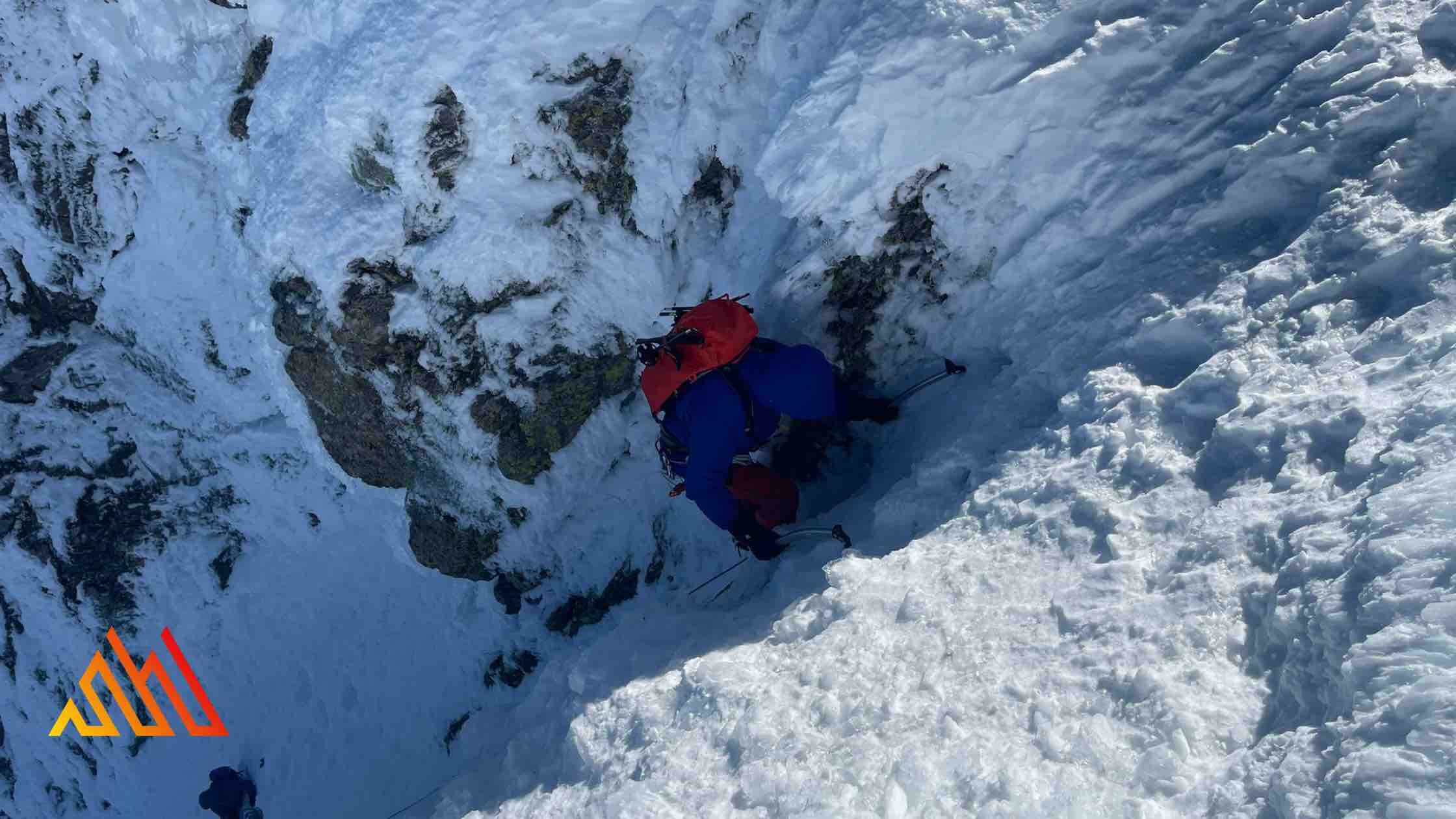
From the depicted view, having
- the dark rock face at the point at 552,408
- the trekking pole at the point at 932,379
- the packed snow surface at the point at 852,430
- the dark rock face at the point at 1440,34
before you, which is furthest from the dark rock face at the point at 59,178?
the dark rock face at the point at 1440,34

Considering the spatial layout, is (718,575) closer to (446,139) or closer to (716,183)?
(716,183)

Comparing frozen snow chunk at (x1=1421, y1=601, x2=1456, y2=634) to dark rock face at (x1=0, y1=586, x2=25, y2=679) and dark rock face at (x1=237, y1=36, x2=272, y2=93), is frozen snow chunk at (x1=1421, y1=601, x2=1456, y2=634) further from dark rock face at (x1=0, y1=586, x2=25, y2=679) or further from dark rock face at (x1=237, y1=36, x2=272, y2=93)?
dark rock face at (x1=0, y1=586, x2=25, y2=679)

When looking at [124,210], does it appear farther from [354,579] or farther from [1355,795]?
[1355,795]

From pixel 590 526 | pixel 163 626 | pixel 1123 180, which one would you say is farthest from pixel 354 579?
pixel 1123 180

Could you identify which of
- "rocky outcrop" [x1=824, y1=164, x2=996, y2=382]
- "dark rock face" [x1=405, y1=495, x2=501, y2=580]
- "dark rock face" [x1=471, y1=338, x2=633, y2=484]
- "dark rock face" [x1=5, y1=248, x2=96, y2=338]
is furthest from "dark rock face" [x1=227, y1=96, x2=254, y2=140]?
"rocky outcrop" [x1=824, y1=164, x2=996, y2=382]

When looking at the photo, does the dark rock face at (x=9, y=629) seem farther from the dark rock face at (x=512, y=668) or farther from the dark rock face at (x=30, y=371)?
the dark rock face at (x=512, y=668)

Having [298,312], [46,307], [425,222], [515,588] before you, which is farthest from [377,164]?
[46,307]

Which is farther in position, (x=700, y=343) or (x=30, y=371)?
(x=30, y=371)
